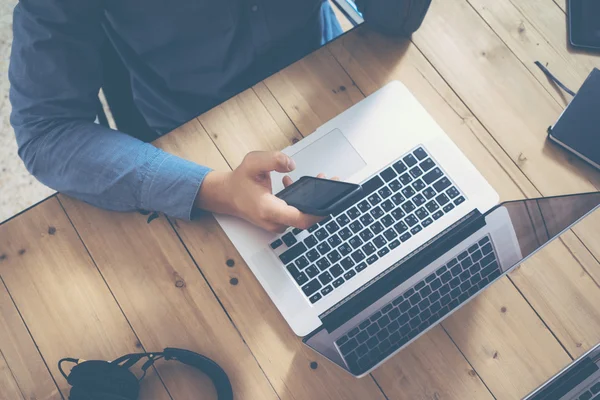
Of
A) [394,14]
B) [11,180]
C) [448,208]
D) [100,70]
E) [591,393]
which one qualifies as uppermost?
[11,180]

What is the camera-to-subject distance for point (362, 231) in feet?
2.96

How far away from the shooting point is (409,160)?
94cm

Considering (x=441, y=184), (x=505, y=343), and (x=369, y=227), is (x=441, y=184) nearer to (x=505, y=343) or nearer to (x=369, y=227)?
(x=369, y=227)

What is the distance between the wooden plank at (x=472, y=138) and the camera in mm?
910

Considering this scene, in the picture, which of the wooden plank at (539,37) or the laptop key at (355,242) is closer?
the laptop key at (355,242)

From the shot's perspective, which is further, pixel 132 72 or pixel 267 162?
pixel 132 72

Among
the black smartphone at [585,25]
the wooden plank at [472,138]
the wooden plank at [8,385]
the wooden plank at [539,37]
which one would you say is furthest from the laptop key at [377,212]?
the wooden plank at [8,385]

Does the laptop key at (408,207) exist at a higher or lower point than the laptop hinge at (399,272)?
higher

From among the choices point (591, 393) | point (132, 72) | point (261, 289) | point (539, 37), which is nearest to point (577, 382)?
point (591, 393)

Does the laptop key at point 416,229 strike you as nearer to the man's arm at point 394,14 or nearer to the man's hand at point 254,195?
the man's hand at point 254,195

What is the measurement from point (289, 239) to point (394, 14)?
46 cm

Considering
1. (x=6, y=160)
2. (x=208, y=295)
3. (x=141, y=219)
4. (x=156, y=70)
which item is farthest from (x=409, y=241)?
(x=6, y=160)

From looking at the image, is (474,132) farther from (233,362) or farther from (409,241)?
(233,362)

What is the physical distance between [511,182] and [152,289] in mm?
667
